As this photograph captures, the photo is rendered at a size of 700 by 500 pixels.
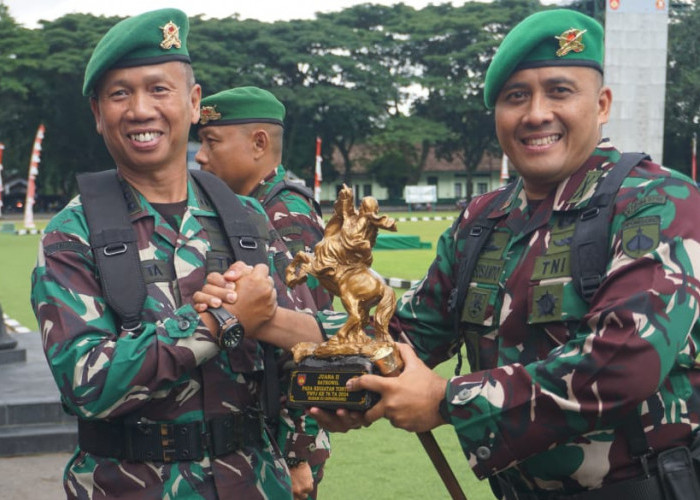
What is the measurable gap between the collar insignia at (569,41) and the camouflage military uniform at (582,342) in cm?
28

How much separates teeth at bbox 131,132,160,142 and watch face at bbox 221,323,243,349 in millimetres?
620

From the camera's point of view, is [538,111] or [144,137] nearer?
[538,111]

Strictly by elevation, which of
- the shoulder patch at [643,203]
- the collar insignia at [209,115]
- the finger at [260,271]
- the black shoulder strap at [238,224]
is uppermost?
the collar insignia at [209,115]

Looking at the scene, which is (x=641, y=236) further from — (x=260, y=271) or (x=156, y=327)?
(x=156, y=327)

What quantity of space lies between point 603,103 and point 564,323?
631mm

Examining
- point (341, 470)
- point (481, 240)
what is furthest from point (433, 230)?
point (481, 240)

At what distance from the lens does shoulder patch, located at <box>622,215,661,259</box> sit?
6.38 feet

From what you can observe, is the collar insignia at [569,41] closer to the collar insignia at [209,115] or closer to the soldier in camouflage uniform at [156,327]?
the soldier in camouflage uniform at [156,327]

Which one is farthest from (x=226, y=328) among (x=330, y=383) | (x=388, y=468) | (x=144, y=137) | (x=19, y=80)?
(x=19, y=80)

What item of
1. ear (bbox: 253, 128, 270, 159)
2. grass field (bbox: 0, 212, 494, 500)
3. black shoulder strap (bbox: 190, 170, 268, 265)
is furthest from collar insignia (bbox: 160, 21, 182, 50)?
grass field (bbox: 0, 212, 494, 500)

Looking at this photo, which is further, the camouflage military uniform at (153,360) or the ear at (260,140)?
the ear at (260,140)

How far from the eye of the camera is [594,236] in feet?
6.81

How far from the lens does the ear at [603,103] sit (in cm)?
232

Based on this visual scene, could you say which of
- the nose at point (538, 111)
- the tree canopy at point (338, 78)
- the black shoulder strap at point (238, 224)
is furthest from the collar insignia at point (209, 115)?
the tree canopy at point (338, 78)
